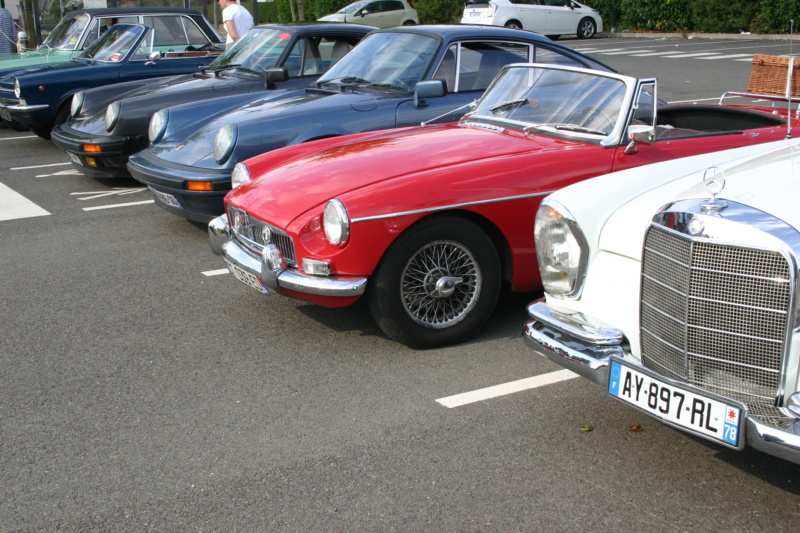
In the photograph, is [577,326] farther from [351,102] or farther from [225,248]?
[351,102]

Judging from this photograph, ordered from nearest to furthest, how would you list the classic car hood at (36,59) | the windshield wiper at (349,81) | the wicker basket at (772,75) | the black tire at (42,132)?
the windshield wiper at (349,81) → the wicker basket at (772,75) → the black tire at (42,132) → the classic car hood at (36,59)

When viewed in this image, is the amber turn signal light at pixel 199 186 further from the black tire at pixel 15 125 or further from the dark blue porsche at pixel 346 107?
the black tire at pixel 15 125

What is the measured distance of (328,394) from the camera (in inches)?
159

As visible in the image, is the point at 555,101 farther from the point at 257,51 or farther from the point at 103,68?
the point at 103,68

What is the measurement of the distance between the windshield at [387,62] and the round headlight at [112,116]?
2300 mm

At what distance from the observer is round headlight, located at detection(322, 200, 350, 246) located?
13.7 feet

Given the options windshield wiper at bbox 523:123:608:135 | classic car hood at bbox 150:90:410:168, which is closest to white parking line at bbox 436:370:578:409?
windshield wiper at bbox 523:123:608:135

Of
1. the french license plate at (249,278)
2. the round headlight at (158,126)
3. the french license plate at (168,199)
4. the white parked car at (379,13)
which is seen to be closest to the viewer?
the french license plate at (249,278)

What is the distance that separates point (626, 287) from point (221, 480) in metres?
1.77

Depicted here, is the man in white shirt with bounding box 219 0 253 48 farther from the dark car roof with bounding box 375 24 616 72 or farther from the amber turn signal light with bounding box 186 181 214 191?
the amber turn signal light with bounding box 186 181 214 191

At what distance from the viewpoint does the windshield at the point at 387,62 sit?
22.3 ft

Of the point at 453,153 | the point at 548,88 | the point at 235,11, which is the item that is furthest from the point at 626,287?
the point at 235,11

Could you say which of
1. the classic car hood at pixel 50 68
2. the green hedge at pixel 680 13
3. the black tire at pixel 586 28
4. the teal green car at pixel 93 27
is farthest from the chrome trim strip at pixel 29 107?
the green hedge at pixel 680 13

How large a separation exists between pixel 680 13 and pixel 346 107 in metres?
26.7
